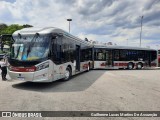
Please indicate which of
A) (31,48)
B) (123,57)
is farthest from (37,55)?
(123,57)

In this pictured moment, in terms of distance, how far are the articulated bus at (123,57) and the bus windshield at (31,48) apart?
541 inches

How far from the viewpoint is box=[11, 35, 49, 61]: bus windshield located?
31.6 ft

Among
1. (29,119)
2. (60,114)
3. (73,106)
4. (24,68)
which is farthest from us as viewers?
(24,68)

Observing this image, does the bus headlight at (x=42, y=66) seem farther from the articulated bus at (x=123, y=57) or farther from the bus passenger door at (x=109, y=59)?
the bus passenger door at (x=109, y=59)

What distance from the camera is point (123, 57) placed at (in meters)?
24.8

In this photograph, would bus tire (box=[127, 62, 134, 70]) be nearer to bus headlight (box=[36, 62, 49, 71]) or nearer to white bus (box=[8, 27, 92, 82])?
white bus (box=[8, 27, 92, 82])

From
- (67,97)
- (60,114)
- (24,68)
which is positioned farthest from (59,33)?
(60,114)

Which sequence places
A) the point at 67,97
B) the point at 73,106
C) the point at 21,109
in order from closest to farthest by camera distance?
the point at 21,109
the point at 73,106
the point at 67,97

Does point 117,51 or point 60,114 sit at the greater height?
point 117,51

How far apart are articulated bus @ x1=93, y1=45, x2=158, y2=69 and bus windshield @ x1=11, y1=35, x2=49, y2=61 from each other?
13.8m

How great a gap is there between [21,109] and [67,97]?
223cm

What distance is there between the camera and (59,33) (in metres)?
11.1

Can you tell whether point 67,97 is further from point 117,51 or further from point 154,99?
point 117,51

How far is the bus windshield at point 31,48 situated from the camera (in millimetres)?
9641
